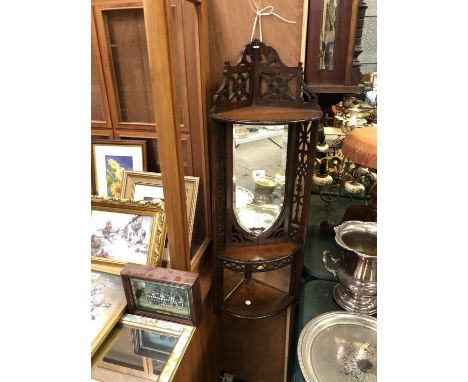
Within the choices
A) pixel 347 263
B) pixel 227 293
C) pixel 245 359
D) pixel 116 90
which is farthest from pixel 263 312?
pixel 116 90

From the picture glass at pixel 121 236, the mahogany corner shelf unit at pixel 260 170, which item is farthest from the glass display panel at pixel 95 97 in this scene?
the mahogany corner shelf unit at pixel 260 170

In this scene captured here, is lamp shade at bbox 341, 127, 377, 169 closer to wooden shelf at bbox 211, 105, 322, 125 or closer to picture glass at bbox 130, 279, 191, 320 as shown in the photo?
wooden shelf at bbox 211, 105, 322, 125

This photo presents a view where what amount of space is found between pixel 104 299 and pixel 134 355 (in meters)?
0.19

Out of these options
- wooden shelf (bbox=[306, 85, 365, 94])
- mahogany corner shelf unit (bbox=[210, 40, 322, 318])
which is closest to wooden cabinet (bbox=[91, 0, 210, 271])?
mahogany corner shelf unit (bbox=[210, 40, 322, 318])

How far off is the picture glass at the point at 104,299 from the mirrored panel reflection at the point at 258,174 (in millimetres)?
434

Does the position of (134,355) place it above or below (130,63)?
below

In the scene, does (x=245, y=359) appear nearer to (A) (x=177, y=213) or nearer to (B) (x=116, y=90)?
(A) (x=177, y=213)

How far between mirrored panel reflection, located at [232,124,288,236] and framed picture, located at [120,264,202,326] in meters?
0.30

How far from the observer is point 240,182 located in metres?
0.99

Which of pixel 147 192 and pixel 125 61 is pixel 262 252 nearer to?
pixel 147 192

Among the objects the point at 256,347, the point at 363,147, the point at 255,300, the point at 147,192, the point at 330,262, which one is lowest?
the point at 256,347

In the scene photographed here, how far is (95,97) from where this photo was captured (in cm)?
104

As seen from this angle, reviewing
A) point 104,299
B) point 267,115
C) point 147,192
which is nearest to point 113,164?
point 147,192

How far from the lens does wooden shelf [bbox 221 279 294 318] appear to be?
1.10m
